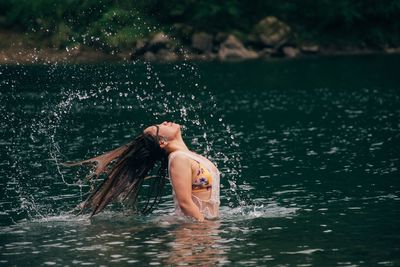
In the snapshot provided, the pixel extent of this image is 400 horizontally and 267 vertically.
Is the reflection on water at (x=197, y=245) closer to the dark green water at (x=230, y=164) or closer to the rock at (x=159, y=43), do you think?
the dark green water at (x=230, y=164)

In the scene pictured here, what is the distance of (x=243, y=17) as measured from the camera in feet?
308

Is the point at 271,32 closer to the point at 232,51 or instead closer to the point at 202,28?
the point at 232,51

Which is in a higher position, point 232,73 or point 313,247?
point 232,73

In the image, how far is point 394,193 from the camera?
23219mm

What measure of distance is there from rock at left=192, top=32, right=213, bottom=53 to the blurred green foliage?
2739 mm

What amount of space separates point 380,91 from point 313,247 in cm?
3724

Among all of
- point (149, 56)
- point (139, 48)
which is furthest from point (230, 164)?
point (139, 48)

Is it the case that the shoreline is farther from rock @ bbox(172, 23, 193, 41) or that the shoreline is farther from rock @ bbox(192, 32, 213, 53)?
rock @ bbox(172, 23, 193, 41)

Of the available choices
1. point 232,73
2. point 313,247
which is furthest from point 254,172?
point 232,73

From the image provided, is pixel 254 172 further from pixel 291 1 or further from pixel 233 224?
pixel 291 1

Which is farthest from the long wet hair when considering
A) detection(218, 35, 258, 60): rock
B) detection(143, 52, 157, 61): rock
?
detection(218, 35, 258, 60): rock

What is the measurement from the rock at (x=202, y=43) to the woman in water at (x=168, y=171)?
66.7 metres

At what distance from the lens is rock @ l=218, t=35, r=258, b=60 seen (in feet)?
282

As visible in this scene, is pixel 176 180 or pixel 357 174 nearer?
pixel 176 180
